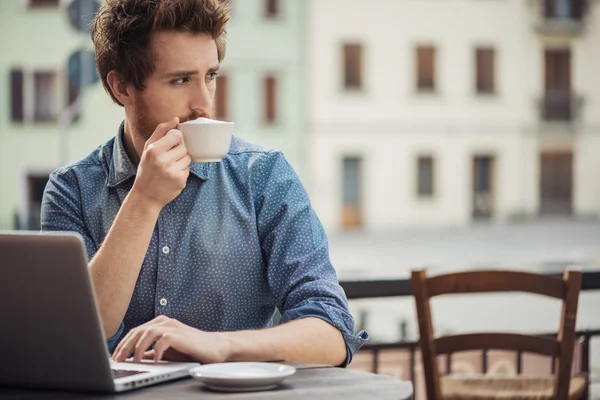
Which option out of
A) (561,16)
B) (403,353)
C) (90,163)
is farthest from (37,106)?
(90,163)

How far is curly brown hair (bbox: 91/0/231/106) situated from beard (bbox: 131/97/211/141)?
0.10 feet

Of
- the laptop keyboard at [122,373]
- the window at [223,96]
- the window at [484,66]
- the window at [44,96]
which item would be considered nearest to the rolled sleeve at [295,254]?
the laptop keyboard at [122,373]

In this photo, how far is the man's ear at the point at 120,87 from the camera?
1.56 metres

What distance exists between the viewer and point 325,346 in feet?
4.50

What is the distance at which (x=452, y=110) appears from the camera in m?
23.2

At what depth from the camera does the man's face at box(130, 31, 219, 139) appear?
58.1 inches

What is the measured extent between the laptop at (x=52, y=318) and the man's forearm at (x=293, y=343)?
186 mm

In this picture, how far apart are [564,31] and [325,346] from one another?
23831 millimetres

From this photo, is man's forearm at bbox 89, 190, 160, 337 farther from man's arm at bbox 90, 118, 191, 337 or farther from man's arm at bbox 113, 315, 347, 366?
man's arm at bbox 113, 315, 347, 366

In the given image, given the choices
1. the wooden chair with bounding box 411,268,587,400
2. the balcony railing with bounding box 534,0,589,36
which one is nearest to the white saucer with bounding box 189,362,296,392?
the wooden chair with bounding box 411,268,587,400

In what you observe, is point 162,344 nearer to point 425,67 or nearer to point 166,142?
point 166,142

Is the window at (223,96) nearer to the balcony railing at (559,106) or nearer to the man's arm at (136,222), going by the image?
the balcony railing at (559,106)

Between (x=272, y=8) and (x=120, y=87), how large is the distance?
20101 mm

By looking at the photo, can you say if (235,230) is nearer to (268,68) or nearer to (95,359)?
(95,359)
